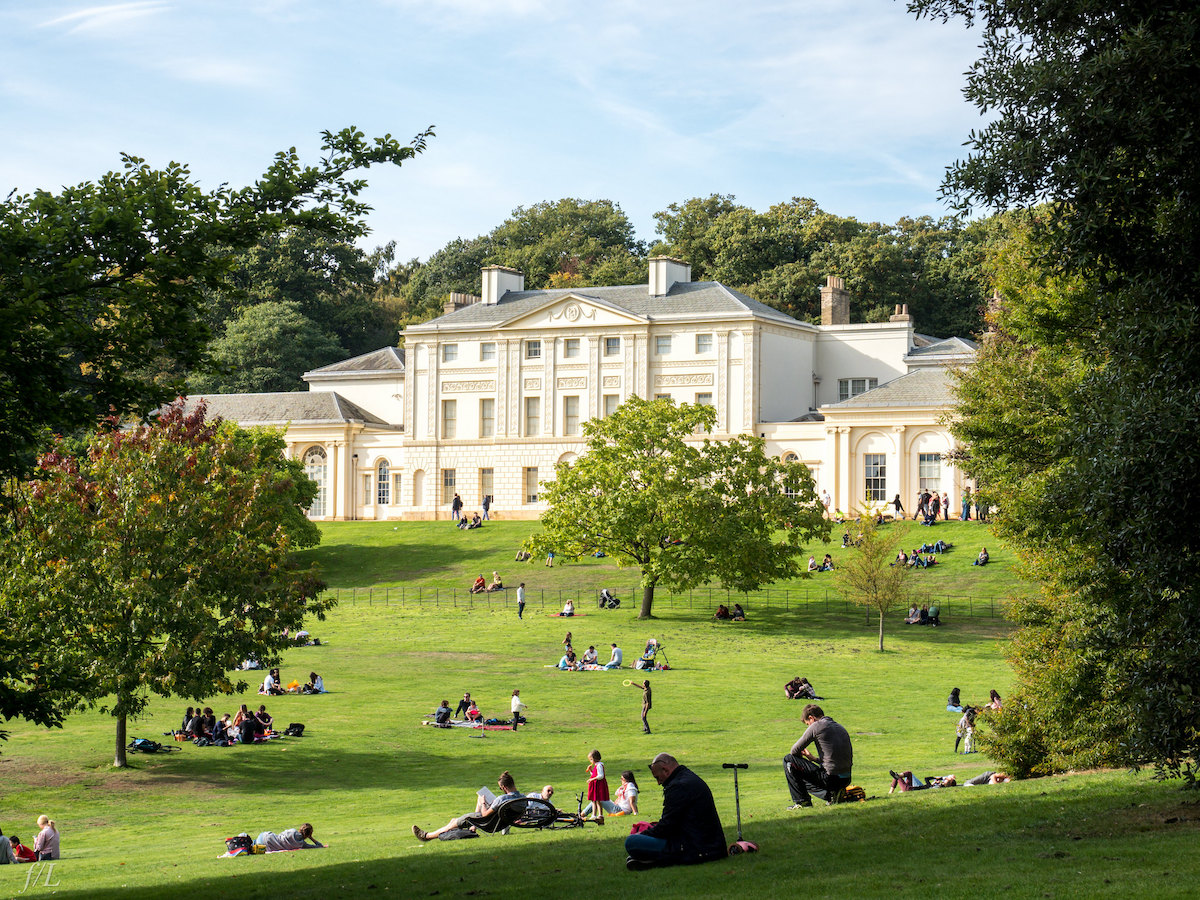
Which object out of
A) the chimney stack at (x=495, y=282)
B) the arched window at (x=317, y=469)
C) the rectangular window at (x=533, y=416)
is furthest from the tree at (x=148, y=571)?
the chimney stack at (x=495, y=282)

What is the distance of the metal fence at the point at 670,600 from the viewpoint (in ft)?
168

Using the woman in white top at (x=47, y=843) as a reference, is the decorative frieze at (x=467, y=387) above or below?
above

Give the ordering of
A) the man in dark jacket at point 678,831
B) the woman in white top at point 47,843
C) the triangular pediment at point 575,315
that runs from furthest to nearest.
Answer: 1. the triangular pediment at point 575,315
2. the woman in white top at point 47,843
3. the man in dark jacket at point 678,831

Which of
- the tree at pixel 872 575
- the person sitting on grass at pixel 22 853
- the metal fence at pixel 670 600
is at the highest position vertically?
the tree at pixel 872 575

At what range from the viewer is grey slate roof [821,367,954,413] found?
68.6 metres

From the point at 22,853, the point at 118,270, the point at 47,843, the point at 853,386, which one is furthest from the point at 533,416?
the point at 118,270

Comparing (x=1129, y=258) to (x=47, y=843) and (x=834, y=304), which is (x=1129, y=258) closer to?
(x=47, y=843)

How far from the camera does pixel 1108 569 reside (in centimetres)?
1382

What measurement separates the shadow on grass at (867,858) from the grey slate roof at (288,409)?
220 ft

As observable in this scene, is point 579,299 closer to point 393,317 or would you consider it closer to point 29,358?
point 393,317

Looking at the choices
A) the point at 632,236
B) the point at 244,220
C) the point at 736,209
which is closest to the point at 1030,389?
the point at 244,220

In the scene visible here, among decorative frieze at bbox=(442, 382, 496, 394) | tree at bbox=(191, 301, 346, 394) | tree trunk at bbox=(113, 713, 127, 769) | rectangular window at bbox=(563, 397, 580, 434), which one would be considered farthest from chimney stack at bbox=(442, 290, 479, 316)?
tree trunk at bbox=(113, 713, 127, 769)

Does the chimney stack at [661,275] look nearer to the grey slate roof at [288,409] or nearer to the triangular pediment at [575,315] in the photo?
the triangular pediment at [575,315]

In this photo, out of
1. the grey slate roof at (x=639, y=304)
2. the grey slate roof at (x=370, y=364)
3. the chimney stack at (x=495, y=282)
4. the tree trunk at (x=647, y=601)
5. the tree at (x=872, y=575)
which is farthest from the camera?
the grey slate roof at (x=370, y=364)
